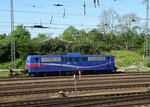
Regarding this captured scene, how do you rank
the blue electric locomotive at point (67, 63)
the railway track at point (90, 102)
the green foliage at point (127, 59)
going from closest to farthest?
the railway track at point (90, 102) < the blue electric locomotive at point (67, 63) < the green foliage at point (127, 59)

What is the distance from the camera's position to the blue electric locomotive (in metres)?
44.6

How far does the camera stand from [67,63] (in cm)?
4622

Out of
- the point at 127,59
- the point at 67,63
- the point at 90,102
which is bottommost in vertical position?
the point at 90,102

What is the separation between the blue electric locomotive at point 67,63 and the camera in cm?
4459

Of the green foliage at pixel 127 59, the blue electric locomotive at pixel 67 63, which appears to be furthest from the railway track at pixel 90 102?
the green foliage at pixel 127 59

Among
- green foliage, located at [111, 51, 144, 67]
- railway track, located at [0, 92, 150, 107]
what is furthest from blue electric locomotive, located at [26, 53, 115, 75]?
railway track, located at [0, 92, 150, 107]

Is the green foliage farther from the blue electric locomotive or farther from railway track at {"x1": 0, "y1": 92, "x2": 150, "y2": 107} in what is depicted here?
railway track at {"x1": 0, "y1": 92, "x2": 150, "y2": 107}

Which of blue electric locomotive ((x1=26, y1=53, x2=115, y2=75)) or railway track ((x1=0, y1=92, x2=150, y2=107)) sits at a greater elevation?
blue electric locomotive ((x1=26, y1=53, x2=115, y2=75))

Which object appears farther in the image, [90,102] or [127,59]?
[127,59]

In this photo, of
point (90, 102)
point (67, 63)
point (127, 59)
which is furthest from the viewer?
point (127, 59)

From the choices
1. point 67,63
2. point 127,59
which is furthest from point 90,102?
point 127,59

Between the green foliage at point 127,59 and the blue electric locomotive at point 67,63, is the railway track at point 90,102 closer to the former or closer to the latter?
the blue electric locomotive at point 67,63

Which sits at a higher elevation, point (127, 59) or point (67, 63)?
point (127, 59)

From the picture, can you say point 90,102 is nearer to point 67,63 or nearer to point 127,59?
point 67,63
